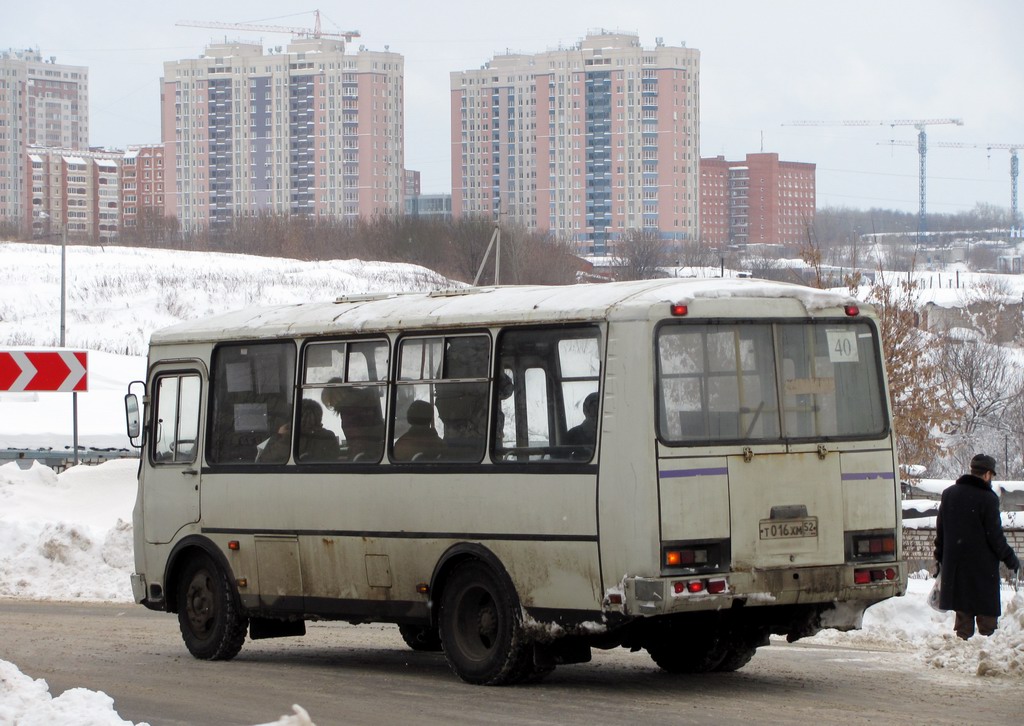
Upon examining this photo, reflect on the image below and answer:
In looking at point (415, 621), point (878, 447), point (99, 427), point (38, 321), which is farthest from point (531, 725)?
point (38, 321)

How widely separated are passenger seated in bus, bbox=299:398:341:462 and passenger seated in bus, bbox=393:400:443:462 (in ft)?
2.19

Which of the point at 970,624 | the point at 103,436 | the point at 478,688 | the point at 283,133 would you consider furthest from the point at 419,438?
the point at 283,133

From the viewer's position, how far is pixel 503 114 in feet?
646

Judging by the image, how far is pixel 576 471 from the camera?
9.18 metres

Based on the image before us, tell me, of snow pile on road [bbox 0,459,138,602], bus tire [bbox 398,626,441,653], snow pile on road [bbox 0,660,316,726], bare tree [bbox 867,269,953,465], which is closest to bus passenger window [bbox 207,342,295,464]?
bus tire [bbox 398,626,441,653]

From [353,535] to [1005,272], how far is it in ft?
610

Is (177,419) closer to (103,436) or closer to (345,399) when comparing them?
(345,399)

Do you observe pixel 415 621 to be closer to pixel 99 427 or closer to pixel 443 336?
pixel 443 336

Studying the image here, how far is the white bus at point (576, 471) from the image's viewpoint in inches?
354

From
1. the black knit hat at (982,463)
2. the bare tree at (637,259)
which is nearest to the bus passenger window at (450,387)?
the black knit hat at (982,463)

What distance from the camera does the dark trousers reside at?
1114 centimetres

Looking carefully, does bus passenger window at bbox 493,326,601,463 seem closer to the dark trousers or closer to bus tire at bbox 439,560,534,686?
bus tire at bbox 439,560,534,686

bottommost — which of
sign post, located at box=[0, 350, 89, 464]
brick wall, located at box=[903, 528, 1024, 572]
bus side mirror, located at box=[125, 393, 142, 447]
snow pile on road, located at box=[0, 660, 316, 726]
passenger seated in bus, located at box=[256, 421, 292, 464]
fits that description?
brick wall, located at box=[903, 528, 1024, 572]

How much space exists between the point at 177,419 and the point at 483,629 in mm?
3771
